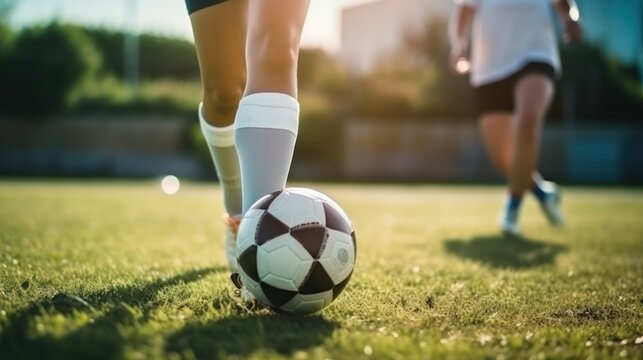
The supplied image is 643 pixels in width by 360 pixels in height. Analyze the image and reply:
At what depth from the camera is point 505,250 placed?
12.7 ft

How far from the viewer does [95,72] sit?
925 inches

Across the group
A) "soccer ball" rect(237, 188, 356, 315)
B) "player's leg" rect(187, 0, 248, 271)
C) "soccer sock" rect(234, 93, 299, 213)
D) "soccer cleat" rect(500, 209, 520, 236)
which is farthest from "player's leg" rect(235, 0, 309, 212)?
"soccer cleat" rect(500, 209, 520, 236)

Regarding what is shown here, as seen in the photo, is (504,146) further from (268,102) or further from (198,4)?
(268,102)

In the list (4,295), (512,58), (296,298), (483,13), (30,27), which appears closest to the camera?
(296,298)

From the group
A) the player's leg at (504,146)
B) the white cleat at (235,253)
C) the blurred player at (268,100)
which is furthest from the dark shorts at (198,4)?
the player's leg at (504,146)

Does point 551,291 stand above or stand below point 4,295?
below

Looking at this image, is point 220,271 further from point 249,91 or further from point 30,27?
point 30,27

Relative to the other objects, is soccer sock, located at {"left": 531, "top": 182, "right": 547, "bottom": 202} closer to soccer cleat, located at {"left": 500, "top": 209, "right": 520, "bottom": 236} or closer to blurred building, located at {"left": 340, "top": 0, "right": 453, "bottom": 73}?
soccer cleat, located at {"left": 500, "top": 209, "right": 520, "bottom": 236}

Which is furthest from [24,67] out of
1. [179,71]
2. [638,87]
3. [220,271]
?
[638,87]

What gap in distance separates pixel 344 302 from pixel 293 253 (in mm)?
361

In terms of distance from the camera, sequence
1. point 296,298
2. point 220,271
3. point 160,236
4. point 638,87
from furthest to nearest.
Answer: point 638,87
point 160,236
point 220,271
point 296,298

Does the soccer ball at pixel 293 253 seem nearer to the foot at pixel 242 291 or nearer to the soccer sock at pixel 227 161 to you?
the foot at pixel 242 291

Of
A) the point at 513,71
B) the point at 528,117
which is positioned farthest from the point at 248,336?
the point at 513,71

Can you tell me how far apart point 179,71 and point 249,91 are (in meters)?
28.3
